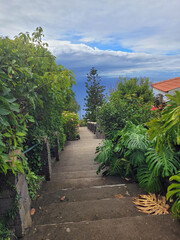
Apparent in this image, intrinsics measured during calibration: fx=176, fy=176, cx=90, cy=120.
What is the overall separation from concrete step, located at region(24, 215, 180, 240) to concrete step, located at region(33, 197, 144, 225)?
0.24m

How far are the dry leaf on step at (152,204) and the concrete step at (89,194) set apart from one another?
27 cm

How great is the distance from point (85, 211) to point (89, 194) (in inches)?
21.2

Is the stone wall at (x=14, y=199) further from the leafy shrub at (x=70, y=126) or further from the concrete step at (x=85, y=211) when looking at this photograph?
the leafy shrub at (x=70, y=126)

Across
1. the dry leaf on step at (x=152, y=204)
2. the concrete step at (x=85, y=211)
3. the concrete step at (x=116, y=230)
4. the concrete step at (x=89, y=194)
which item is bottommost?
the concrete step at (x=89, y=194)

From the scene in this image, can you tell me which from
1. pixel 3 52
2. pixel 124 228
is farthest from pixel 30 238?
pixel 3 52

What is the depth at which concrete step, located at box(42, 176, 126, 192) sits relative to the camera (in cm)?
332

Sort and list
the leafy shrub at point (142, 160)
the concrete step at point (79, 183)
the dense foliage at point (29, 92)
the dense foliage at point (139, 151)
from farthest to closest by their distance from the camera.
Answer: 1. the concrete step at point (79, 183)
2. the leafy shrub at point (142, 160)
3. the dense foliage at point (29, 92)
4. the dense foliage at point (139, 151)

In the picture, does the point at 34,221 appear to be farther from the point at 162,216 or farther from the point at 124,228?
the point at 162,216

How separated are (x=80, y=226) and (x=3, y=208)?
0.85 m

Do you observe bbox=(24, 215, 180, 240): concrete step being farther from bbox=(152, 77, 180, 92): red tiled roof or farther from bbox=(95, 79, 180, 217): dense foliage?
bbox=(152, 77, 180, 92): red tiled roof

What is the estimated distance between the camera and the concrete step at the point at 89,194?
2.74 meters

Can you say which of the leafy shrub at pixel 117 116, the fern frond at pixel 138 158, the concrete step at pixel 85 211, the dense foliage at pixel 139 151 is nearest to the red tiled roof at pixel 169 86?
the dense foliage at pixel 139 151

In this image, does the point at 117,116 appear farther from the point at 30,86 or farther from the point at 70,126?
the point at 70,126

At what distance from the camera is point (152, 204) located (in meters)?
2.39
